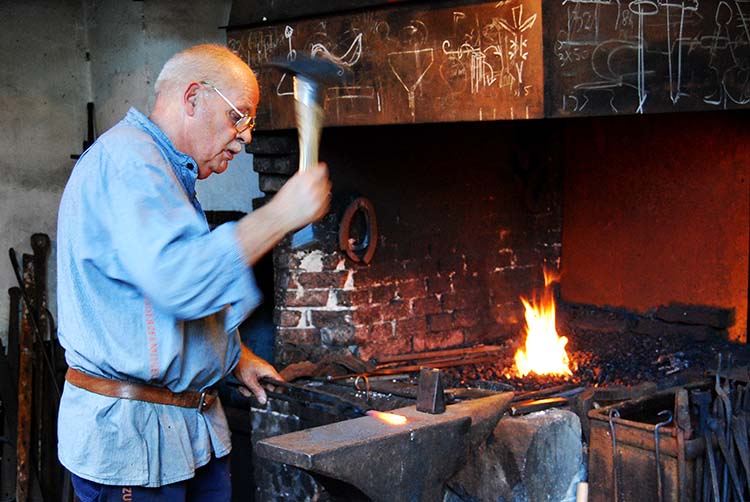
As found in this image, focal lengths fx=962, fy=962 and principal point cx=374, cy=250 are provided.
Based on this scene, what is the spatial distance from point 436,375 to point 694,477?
3.13 feet

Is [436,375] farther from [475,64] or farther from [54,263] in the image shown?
[54,263]

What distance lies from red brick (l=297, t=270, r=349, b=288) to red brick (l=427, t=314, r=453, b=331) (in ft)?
1.77

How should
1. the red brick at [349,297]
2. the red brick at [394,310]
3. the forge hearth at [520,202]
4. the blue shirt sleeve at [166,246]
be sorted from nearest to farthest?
1. the blue shirt sleeve at [166,246]
2. the forge hearth at [520,202]
3. the red brick at [349,297]
4. the red brick at [394,310]

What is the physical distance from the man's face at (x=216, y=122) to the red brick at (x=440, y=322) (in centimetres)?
241

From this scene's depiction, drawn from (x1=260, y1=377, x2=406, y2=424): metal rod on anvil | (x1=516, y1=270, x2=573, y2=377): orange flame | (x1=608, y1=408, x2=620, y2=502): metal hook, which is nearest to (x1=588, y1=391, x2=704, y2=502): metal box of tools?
(x1=608, y1=408, x2=620, y2=502): metal hook

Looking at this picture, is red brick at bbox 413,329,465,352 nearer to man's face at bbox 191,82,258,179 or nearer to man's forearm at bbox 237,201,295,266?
man's face at bbox 191,82,258,179

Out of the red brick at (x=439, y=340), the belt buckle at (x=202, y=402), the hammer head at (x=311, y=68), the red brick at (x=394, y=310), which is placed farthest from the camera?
the red brick at (x=439, y=340)

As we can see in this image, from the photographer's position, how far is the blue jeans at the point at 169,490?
2367 mm

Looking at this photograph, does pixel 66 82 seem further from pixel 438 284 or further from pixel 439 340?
pixel 439 340

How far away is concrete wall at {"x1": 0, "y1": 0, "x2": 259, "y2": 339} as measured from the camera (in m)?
5.07

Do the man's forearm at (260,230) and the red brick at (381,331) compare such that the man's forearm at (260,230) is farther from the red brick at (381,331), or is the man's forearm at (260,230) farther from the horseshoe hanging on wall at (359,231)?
the red brick at (381,331)

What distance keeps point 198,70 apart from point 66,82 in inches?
128

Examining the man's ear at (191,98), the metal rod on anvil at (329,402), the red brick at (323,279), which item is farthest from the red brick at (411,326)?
the man's ear at (191,98)

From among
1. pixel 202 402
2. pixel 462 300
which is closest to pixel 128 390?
pixel 202 402
